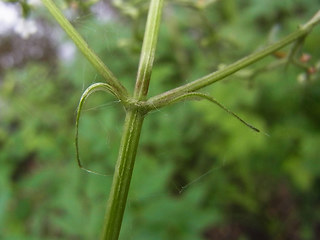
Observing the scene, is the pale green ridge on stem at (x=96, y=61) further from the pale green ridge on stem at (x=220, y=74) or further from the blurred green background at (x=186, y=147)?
the blurred green background at (x=186, y=147)

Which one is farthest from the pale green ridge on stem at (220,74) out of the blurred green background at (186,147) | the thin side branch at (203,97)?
the blurred green background at (186,147)

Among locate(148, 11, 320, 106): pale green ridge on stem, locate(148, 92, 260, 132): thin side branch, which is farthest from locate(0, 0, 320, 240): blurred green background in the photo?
locate(148, 92, 260, 132): thin side branch

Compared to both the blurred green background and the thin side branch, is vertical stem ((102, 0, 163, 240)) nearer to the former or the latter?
the thin side branch

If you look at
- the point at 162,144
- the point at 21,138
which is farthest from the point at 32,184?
the point at 162,144

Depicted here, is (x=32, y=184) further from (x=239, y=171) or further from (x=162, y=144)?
(x=239, y=171)

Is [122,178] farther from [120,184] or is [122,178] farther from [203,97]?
[203,97]

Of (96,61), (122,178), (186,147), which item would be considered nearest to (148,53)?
(96,61)
